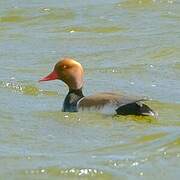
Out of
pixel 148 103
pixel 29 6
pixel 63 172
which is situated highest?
pixel 63 172

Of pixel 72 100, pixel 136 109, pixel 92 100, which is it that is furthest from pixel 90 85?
pixel 136 109

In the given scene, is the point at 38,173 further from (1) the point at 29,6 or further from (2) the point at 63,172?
(1) the point at 29,6

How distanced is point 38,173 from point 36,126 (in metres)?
2.18

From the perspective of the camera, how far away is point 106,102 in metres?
10.9

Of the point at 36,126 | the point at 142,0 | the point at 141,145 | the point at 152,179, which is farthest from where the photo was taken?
the point at 142,0

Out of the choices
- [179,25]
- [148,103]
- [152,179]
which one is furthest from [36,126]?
[179,25]

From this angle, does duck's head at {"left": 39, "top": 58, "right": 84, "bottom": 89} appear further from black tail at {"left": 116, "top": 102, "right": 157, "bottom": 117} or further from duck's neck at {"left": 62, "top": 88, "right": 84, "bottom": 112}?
black tail at {"left": 116, "top": 102, "right": 157, "bottom": 117}

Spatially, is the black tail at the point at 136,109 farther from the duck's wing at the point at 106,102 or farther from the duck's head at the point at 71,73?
the duck's head at the point at 71,73

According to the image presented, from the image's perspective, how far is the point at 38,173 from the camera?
8.37 metres

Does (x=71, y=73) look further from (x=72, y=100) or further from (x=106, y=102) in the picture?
(x=106, y=102)

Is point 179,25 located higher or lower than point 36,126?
lower

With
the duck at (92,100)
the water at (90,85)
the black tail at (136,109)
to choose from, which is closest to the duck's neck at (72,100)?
the duck at (92,100)

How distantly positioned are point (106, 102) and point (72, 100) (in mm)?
705

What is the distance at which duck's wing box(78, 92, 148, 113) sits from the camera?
10.7 metres
